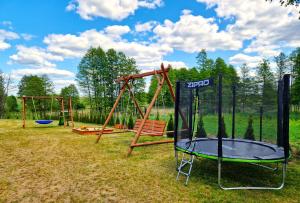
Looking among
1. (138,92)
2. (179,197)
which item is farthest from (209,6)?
(138,92)

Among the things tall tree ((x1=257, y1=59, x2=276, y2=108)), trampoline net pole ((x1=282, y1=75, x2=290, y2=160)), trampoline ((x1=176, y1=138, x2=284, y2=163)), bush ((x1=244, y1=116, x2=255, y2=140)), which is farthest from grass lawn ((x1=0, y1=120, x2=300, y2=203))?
tall tree ((x1=257, y1=59, x2=276, y2=108))

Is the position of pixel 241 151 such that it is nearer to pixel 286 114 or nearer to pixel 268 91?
pixel 286 114

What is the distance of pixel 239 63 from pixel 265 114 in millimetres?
32898

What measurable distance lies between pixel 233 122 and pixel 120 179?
3.30 metres

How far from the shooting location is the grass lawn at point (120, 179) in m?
3.20

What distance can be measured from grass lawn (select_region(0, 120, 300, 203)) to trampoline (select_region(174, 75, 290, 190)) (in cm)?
22

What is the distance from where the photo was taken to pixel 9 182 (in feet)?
12.6

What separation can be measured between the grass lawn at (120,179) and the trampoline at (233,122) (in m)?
0.22

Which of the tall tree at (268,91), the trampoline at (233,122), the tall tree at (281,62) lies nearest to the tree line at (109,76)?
the tall tree at (281,62)

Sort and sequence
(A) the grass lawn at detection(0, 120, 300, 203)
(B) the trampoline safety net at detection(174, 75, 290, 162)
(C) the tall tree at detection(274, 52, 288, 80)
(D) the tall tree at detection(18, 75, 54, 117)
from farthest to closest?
(C) the tall tree at detection(274, 52, 288, 80) → (D) the tall tree at detection(18, 75, 54, 117) → (B) the trampoline safety net at detection(174, 75, 290, 162) → (A) the grass lawn at detection(0, 120, 300, 203)

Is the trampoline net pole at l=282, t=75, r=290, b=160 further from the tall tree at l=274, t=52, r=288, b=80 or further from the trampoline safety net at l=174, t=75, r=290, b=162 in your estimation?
the tall tree at l=274, t=52, r=288, b=80

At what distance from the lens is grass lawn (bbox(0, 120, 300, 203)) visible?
320 cm

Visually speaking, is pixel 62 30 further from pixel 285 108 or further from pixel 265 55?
pixel 265 55

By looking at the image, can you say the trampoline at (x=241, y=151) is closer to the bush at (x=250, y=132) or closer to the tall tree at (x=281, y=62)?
the bush at (x=250, y=132)
